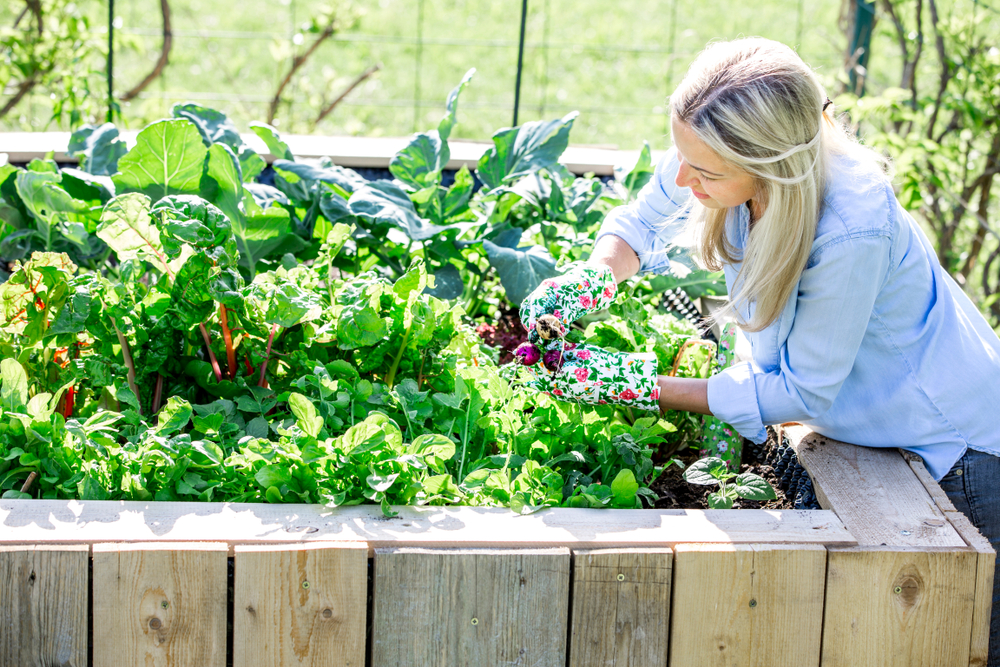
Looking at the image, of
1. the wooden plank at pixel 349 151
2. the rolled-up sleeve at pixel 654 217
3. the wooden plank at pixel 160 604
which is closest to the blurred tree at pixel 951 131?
the wooden plank at pixel 349 151

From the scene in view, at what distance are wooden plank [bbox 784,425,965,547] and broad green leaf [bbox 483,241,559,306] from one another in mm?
602

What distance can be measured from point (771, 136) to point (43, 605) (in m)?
1.13

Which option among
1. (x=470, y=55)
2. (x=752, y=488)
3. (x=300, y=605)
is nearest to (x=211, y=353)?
(x=300, y=605)

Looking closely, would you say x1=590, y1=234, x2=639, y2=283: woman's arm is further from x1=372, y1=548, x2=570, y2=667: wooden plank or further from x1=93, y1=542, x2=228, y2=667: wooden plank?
x1=93, y1=542, x2=228, y2=667: wooden plank

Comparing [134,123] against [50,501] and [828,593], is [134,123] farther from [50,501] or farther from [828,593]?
[828,593]

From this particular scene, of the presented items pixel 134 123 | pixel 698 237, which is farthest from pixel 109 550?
pixel 134 123

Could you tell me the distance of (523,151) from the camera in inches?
86.1

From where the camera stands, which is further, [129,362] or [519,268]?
[519,268]

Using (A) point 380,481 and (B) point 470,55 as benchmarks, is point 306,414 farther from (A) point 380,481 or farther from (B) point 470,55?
(B) point 470,55

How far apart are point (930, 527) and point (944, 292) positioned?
39 cm

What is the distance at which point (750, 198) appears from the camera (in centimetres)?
136

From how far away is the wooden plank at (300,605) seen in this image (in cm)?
113

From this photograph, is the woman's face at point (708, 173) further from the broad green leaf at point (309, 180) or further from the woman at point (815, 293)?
the broad green leaf at point (309, 180)

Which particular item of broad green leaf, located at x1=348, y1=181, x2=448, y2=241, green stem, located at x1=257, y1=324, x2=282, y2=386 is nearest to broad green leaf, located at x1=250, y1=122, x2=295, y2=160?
broad green leaf, located at x1=348, y1=181, x2=448, y2=241
